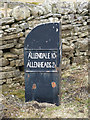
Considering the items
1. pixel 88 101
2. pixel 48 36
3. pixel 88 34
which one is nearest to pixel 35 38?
pixel 48 36

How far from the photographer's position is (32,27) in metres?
6.89

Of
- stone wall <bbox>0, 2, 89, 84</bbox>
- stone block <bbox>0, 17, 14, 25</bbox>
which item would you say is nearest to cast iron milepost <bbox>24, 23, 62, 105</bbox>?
stone wall <bbox>0, 2, 89, 84</bbox>

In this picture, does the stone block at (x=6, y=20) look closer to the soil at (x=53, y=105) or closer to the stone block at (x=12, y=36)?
the stone block at (x=12, y=36)

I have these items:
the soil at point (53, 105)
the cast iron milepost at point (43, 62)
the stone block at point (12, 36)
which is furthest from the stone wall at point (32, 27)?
the cast iron milepost at point (43, 62)

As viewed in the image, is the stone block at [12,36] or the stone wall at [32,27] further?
the stone wall at [32,27]

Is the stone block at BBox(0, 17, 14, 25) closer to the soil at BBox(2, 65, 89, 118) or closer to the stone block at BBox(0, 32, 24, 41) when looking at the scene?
the stone block at BBox(0, 32, 24, 41)

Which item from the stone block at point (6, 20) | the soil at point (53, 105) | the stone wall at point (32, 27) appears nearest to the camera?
the soil at point (53, 105)

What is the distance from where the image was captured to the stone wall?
20.9ft

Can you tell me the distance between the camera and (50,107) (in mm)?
A: 5090

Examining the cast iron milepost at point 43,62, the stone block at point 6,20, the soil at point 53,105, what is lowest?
the soil at point 53,105

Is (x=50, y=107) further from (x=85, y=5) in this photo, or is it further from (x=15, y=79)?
(x=85, y=5)

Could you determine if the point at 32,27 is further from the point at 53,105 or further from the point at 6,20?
the point at 53,105

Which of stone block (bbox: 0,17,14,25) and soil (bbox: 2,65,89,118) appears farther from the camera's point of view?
stone block (bbox: 0,17,14,25)

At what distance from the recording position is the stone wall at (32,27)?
637 centimetres
